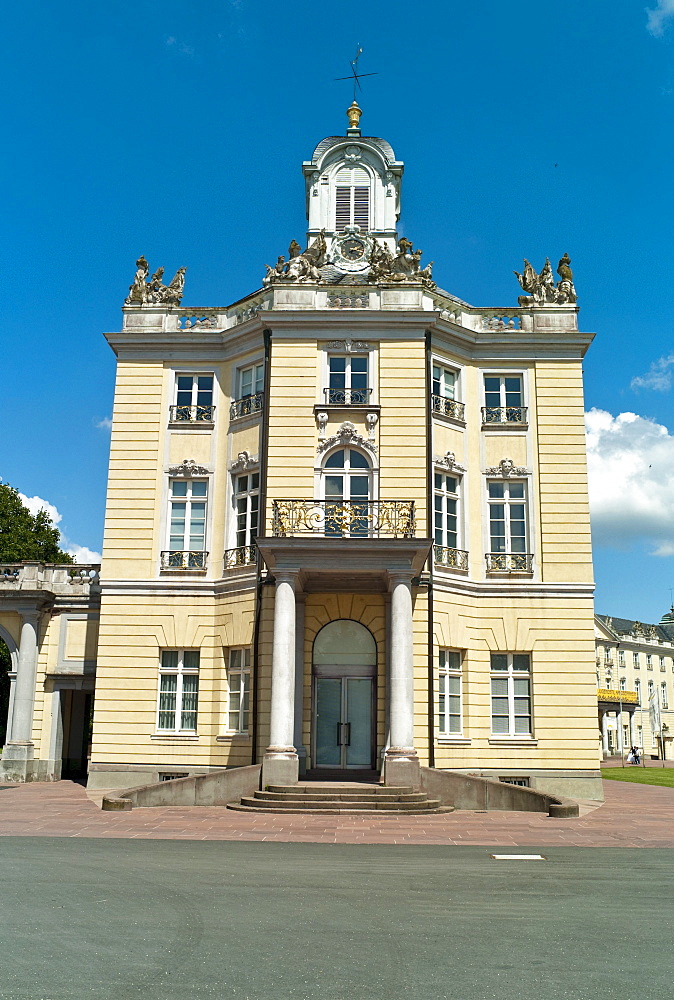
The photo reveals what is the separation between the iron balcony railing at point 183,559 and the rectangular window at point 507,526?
8.62 meters

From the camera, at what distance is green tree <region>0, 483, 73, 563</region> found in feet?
160

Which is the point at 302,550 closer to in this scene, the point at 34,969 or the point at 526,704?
the point at 526,704

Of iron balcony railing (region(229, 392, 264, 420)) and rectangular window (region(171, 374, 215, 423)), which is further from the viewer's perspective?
rectangular window (region(171, 374, 215, 423))

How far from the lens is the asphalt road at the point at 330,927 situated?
737cm

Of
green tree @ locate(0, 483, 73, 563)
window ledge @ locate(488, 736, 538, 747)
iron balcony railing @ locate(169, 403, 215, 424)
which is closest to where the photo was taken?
window ledge @ locate(488, 736, 538, 747)

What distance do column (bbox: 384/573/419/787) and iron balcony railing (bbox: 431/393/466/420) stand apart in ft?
22.1

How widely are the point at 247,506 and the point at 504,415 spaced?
8409 mm

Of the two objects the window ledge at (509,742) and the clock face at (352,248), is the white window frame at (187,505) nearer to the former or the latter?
the clock face at (352,248)

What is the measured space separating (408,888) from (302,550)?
509 inches

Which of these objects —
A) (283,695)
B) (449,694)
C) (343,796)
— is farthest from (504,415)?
(343,796)

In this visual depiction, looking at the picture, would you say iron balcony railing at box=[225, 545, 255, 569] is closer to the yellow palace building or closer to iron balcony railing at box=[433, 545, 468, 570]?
the yellow palace building

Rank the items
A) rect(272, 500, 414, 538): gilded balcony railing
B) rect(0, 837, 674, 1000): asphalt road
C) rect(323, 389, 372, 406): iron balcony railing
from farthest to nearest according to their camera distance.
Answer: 1. rect(323, 389, 372, 406): iron balcony railing
2. rect(272, 500, 414, 538): gilded balcony railing
3. rect(0, 837, 674, 1000): asphalt road

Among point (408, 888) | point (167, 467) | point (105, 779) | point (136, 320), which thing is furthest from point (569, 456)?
point (408, 888)

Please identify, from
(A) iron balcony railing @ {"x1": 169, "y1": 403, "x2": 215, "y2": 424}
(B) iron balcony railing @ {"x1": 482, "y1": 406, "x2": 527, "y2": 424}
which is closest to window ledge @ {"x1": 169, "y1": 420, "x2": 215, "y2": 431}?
(A) iron balcony railing @ {"x1": 169, "y1": 403, "x2": 215, "y2": 424}
